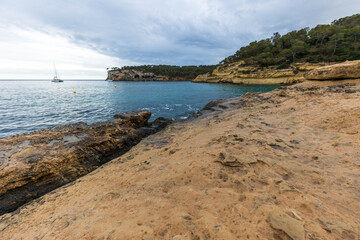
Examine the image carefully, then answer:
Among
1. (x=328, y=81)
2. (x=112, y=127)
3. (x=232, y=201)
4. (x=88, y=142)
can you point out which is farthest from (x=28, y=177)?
(x=328, y=81)

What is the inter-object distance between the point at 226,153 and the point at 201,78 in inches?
3059

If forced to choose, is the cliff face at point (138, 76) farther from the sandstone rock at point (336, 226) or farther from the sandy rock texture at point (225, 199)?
the sandstone rock at point (336, 226)

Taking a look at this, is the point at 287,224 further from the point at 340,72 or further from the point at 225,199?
the point at 340,72

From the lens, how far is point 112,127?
707 cm

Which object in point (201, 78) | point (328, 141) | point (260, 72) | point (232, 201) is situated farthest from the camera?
point (201, 78)

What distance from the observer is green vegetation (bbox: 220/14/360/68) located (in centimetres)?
3741

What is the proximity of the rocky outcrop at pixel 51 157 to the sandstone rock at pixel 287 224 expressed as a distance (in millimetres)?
5531

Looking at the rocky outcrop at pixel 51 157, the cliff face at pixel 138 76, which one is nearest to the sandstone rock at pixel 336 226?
the rocky outcrop at pixel 51 157

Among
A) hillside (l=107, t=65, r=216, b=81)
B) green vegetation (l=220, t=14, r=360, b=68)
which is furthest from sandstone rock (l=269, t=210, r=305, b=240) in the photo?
hillside (l=107, t=65, r=216, b=81)

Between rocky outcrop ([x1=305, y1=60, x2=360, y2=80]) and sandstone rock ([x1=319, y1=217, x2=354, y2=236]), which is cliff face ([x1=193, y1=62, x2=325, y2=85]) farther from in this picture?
sandstone rock ([x1=319, y1=217, x2=354, y2=236])

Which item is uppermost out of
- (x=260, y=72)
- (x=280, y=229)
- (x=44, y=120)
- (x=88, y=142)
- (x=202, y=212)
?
(x=260, y=72)

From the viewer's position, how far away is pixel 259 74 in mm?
43156

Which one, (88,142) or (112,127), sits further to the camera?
(112,127)

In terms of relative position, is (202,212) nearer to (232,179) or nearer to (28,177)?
(232,179)
